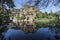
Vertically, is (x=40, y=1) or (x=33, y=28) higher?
(x=40, y=1)

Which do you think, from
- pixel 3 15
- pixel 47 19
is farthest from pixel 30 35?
pixel 3 15

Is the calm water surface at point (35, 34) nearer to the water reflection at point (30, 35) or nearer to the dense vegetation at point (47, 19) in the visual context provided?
the water reflection at point (30, 35)

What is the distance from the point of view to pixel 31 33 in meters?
4.36

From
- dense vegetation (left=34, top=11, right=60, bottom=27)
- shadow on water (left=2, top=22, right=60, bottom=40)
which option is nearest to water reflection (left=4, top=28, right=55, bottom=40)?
shadow on water (left=2, top=22, right=60, bottom=40)

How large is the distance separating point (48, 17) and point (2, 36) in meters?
1.34

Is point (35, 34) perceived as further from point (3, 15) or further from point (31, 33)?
point (3, 15)

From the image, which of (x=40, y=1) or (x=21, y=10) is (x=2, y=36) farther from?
(x=40, y=1)

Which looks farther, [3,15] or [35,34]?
[35,34]

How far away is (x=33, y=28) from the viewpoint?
4.30 metres

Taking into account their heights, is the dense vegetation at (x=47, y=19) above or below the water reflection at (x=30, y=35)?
above

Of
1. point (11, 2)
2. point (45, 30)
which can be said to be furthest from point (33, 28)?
point (11, 2)

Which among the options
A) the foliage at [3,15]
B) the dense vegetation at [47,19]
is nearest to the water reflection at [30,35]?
the dense vegetation at [47,19]

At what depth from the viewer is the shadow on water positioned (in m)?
4.28

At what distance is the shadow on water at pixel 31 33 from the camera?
14.0 ft
